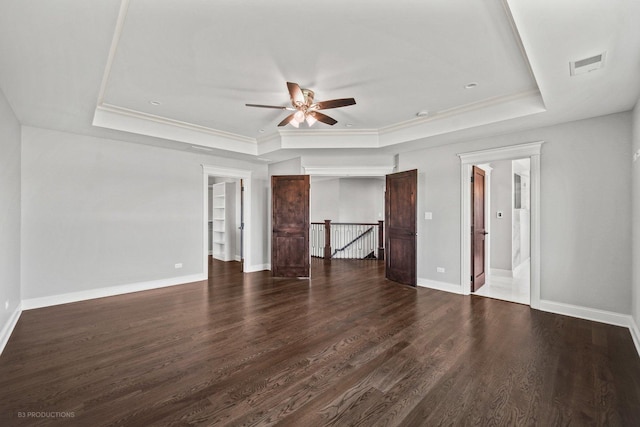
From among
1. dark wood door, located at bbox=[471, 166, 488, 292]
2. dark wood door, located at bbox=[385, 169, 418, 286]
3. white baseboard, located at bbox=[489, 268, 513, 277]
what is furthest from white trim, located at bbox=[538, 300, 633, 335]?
white baseboard, located at bbox=[489, 268, 513, 277]

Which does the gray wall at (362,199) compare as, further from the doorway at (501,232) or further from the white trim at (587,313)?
the white trim at (587,313)

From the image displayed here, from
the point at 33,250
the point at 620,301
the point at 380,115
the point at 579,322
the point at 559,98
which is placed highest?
the point at 380,115

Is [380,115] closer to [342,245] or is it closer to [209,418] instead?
[209,418]

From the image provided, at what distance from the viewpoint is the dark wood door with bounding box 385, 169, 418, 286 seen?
18.0ft

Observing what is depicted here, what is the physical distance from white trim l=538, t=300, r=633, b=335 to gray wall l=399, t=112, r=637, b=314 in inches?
2.1

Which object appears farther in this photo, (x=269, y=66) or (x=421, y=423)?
(x=269, y=66)

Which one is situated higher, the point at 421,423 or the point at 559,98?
the point at 559,98

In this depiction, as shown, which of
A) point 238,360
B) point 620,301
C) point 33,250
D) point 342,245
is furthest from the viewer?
point 342,245

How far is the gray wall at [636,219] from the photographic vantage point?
10.1ft

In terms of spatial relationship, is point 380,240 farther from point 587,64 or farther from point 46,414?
point 46,414

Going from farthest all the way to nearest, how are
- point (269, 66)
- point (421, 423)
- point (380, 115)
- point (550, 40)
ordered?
point (380, 115) → point (269, 66) → point (550, 40) → point (421, 423)

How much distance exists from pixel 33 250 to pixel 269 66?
427cm

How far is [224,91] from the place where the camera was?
3.64 m

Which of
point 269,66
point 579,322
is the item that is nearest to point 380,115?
point 269,66
